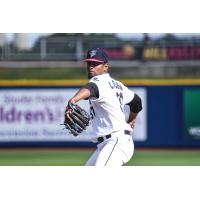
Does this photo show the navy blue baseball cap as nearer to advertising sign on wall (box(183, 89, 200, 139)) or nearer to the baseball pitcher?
the baseball pitcher

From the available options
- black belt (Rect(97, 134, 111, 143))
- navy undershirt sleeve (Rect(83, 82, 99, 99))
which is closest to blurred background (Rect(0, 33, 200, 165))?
black belt (Rect(97, 134, 111, 143))

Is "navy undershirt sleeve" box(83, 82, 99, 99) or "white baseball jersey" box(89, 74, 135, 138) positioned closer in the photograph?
"navy undershirt sleeve" box(83, 82, 99, 99)

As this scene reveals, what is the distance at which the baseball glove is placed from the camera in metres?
5.83

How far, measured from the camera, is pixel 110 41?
49.8ft

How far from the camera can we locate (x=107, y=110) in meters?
6.11

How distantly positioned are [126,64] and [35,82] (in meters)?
2.57

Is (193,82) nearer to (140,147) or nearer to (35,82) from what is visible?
(140,147)

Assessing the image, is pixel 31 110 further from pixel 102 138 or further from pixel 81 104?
pixel 102 138

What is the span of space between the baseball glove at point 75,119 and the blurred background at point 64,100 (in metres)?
6.32

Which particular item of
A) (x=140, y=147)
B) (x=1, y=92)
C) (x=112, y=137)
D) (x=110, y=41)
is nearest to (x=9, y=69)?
(x=1, y=92)

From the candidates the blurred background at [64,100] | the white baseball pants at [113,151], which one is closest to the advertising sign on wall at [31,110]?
the blurred background at [64,100]

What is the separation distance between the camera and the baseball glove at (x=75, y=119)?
583 cm

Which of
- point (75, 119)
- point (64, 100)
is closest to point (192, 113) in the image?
point (64, 100)

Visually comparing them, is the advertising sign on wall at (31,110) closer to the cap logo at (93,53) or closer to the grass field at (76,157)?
the grass field at (76,157)
